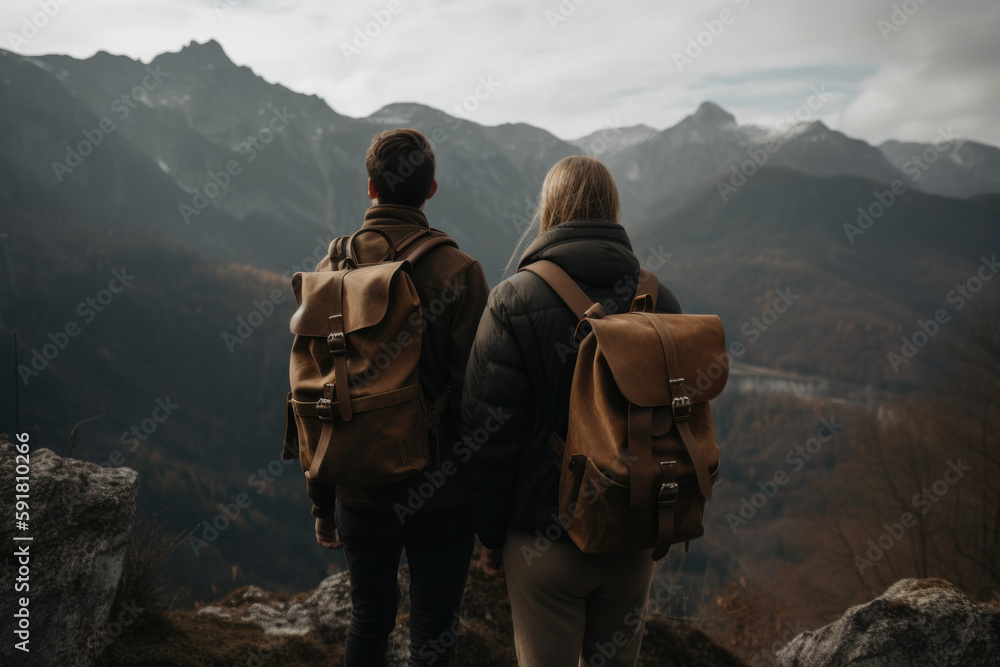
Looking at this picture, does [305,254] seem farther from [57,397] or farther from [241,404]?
[57,397]

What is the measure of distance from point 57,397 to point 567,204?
152 feet

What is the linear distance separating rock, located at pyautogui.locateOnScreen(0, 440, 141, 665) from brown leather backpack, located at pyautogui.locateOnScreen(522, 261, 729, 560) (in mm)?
2453

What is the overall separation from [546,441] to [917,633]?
7.46 feet

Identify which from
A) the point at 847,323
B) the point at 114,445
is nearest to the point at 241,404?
the point at 114,445

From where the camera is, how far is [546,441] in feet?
5.62

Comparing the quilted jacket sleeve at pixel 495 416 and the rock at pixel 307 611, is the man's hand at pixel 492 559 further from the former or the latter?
the rock at pixel 307 611

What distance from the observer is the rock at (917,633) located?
8.49 feet

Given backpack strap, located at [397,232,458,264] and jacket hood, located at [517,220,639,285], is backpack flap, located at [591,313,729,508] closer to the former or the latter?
jacket hood, located at [517,220,639,285]

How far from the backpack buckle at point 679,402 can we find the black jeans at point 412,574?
2.64ft

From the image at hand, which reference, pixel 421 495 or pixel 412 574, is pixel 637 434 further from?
pixel 412 574

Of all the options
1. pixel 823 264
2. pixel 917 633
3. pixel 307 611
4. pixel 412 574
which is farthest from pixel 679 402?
pixel 823 264

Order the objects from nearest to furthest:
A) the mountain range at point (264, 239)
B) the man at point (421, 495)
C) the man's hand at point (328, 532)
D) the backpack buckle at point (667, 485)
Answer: the backpack buckle at point (667, 485) → the man at point (421, 495) → the man's hand at point (328, 532) → the mountain range at point (264, 239)

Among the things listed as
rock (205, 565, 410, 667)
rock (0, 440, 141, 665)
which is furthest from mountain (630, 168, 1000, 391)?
rock (0, 440, 141, 665)

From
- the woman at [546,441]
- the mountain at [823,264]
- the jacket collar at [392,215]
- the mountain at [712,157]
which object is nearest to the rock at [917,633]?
the woman at [546,441]
